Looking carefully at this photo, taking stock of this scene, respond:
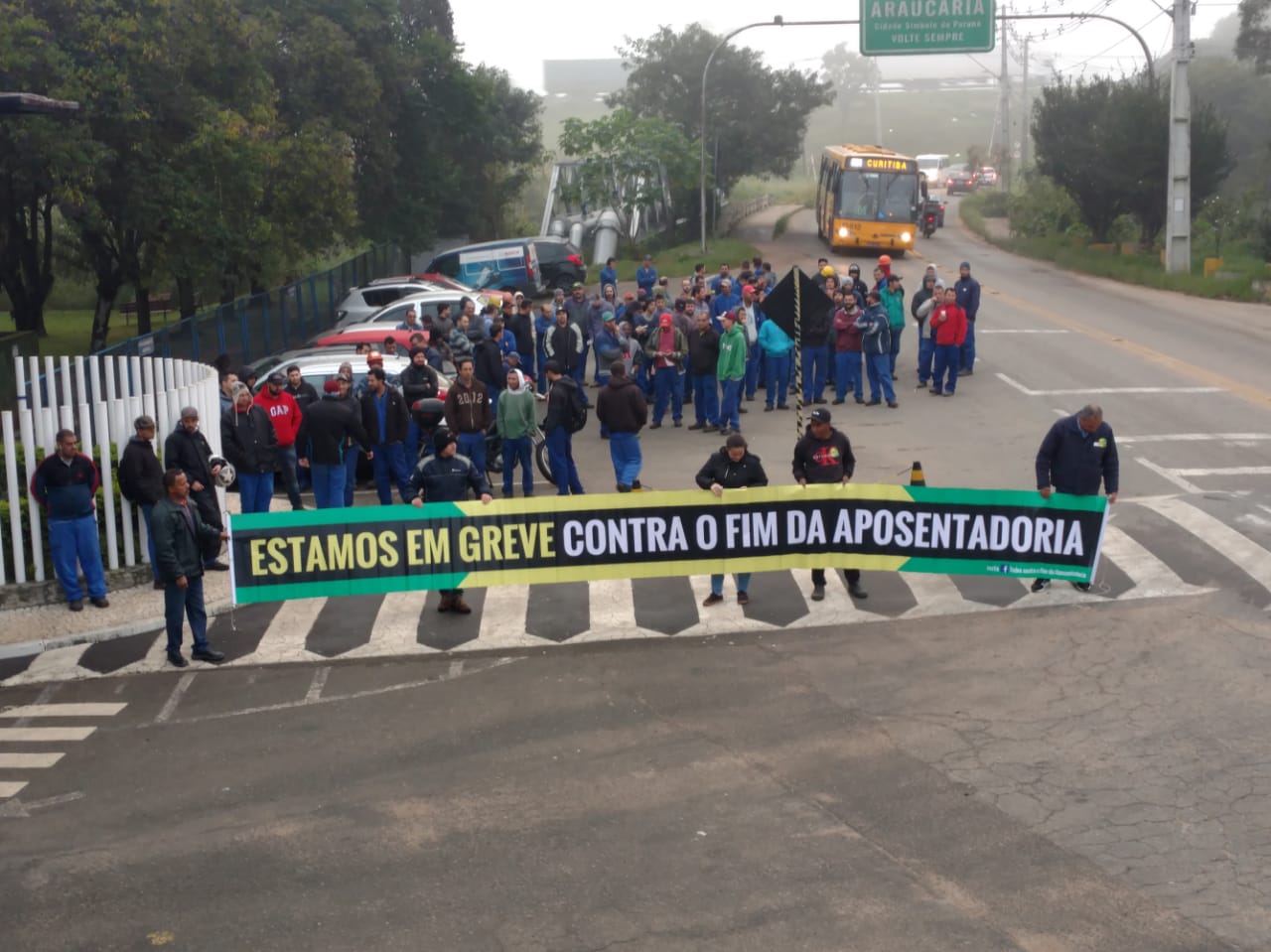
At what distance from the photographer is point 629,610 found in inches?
511

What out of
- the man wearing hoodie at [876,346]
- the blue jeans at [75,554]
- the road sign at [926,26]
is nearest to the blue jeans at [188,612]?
the blue jeans at [75,554]

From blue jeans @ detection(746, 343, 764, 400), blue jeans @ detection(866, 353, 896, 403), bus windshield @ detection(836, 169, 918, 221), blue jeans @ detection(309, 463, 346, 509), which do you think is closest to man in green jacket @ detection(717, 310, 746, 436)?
blue jeans @ detection(746, 343, 764, 400)

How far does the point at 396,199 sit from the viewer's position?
136 ft

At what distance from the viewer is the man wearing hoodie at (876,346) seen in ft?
67.1

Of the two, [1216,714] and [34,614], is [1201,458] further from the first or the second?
[34,614]

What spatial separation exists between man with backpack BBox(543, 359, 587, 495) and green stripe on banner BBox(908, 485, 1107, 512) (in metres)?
4.65

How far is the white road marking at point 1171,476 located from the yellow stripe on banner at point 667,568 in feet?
14.8

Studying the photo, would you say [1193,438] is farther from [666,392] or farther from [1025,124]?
[1025,124]

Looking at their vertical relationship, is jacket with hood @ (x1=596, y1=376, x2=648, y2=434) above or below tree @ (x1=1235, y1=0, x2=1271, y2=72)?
below

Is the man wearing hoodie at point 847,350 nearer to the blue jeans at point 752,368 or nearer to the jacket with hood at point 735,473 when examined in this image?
the blue jeans at point 752,368

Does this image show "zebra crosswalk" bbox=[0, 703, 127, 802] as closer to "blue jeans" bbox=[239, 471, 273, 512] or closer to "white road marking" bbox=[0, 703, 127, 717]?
"white road marking" bbox=[0, 703, 127, 717]

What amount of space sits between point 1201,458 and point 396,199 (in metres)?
29.0

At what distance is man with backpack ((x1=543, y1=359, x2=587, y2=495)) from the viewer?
16078 millimetres

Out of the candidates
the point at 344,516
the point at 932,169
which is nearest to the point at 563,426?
the point at 344,516
